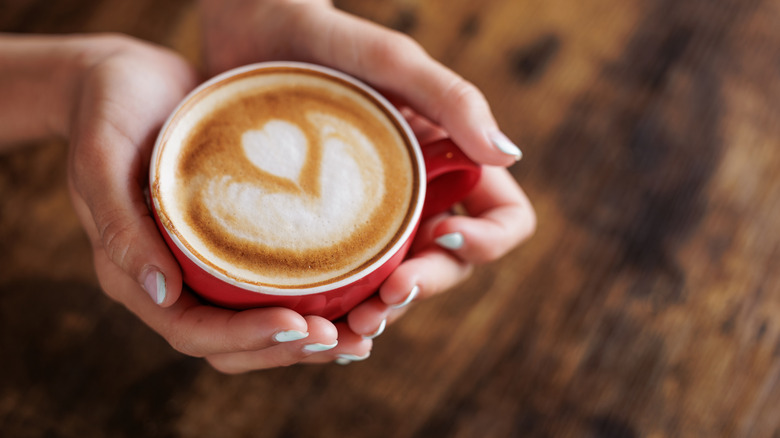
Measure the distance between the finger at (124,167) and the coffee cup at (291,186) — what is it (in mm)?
31

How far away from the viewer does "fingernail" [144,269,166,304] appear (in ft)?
2.34

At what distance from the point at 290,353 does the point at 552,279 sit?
0.54 meters

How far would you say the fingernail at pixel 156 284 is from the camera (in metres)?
0.71

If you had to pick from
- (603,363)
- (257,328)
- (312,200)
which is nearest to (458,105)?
(312,200)

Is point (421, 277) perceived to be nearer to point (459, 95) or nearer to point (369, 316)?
point (369, 316)

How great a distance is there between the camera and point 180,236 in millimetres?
688

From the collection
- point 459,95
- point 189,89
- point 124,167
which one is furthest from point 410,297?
point 189,89

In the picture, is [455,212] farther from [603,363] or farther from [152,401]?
[152,401]

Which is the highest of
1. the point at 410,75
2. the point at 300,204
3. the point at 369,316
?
the point at 410,75

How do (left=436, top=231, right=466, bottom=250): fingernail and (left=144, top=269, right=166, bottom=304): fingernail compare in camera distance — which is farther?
(left=436, top=231, right=466, bottom=250): fingernail

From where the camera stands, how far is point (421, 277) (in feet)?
2.68

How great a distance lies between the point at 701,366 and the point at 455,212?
505 mm

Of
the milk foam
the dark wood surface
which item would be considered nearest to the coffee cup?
the milk foam

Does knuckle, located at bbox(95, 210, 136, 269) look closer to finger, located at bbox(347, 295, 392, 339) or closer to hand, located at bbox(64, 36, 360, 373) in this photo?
hand, located at bbox(64, 36, 360, 373)
